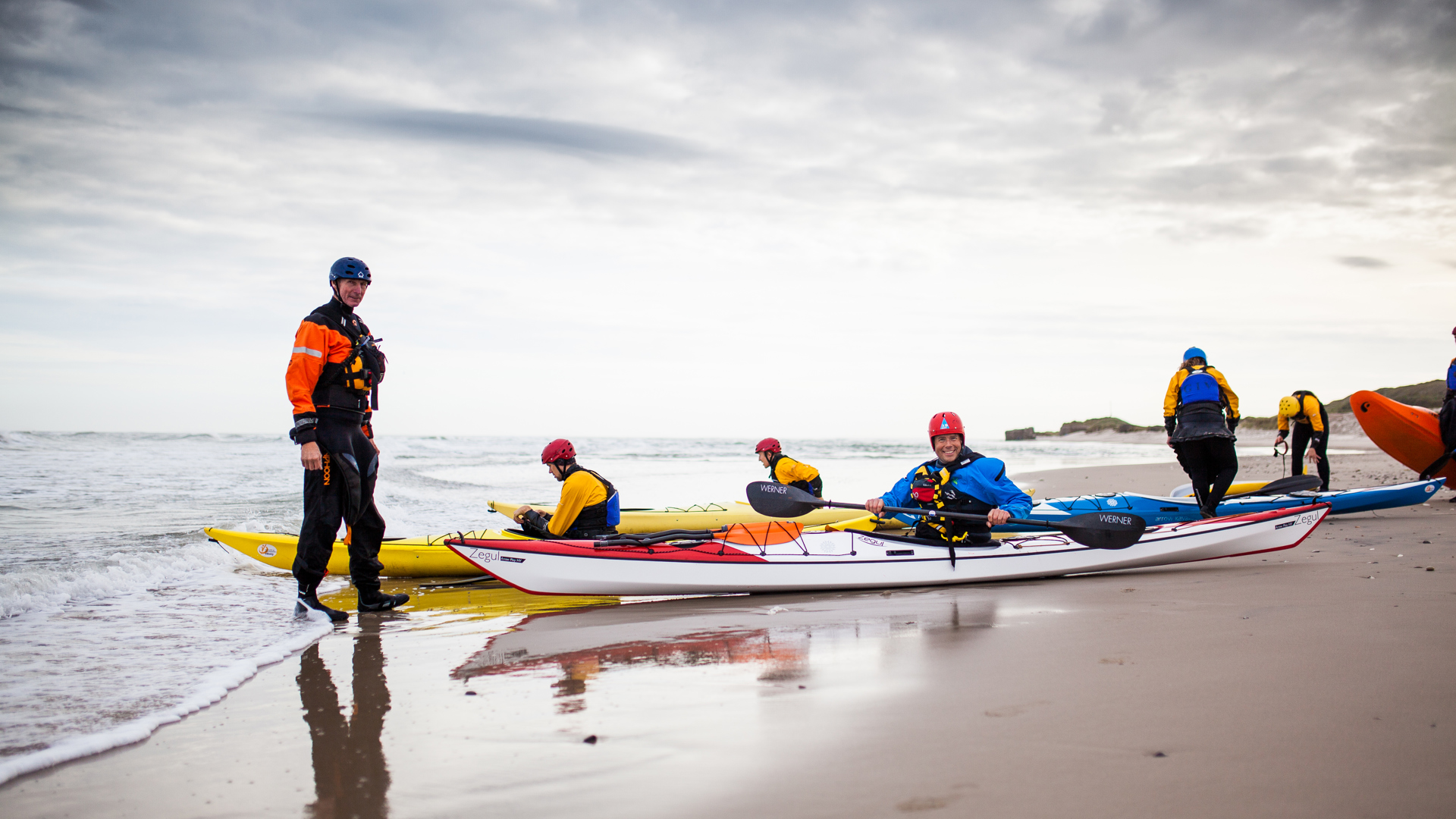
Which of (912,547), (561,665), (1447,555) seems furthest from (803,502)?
(1447,555)

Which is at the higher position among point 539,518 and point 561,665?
point 539,518

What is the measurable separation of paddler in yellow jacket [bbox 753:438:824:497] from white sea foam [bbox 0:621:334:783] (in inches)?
201

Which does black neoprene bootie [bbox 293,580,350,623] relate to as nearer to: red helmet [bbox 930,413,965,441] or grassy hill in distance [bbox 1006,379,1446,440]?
red helmet [bbox 930,413,965,441]

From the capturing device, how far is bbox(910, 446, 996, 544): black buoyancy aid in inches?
218

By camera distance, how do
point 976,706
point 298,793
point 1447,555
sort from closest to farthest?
point 298,793 → point 976,706 → point 1447,555

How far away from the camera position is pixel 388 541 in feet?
22.1

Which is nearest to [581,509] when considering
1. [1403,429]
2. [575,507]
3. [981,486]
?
[575,507]

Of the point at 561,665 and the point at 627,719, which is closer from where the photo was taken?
the point at 627,719

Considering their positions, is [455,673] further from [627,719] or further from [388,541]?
[388,541]

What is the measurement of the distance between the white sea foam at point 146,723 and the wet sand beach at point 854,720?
6 cm

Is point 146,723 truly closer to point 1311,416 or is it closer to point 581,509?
point 581,509

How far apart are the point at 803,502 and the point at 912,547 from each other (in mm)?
996

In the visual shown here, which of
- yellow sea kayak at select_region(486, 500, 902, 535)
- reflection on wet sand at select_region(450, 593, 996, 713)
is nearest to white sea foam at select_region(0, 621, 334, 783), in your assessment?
reflection on wet sand at select_region(450, 593, 996, 713)

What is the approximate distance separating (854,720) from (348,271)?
3946mm
